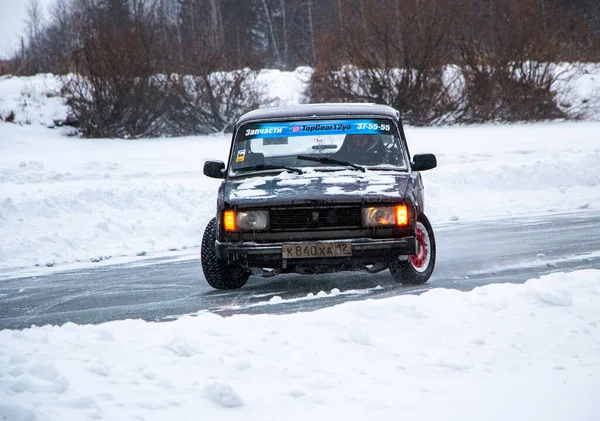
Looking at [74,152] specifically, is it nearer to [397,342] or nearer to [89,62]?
[89,62]

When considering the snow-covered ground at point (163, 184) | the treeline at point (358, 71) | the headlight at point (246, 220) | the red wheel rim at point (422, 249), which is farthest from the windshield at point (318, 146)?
the treeline at point (358, 71)

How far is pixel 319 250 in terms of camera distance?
8.07 metres

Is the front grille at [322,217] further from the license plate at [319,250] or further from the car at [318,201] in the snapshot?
the license plate at [319,250]

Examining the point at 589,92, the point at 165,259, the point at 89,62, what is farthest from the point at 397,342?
the point at 589,92

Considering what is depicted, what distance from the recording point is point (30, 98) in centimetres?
2812

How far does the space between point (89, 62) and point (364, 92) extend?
8.90m

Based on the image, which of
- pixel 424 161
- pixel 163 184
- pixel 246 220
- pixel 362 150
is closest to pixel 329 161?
pixel 362 150

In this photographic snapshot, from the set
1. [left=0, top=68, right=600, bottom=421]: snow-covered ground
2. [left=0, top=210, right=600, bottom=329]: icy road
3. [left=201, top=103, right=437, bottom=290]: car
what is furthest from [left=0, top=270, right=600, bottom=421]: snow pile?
[left=0, top=210, right=600, bottom=329]: icy road

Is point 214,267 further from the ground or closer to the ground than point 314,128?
closer to the ground

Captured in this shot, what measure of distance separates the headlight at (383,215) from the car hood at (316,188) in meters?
0.08

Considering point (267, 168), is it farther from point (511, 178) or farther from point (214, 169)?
point (511, 178)

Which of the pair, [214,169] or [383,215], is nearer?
[383,215]

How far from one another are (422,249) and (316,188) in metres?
1.35

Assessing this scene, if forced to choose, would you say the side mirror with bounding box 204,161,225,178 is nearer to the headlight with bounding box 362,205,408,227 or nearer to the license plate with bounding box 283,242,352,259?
the license plate with bounding box 283,242,352,259
